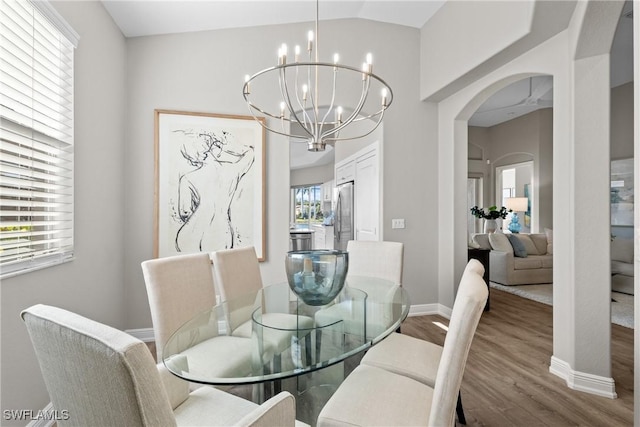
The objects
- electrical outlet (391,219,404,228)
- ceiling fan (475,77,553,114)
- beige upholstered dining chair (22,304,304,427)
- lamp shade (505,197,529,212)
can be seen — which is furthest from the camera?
lamp shade (505,197,529,212)

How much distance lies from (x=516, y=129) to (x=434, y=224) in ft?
15.4

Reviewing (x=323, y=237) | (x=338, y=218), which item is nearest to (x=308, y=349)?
(x=338, y=218)

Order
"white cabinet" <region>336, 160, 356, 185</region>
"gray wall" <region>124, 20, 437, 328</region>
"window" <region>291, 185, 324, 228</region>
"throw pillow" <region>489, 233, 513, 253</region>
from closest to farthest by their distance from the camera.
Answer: "gray wall" <region>124, 20, 437, 328</region> < "white cabinet" <region>336, 160, 356, 185</region> < "throw pillow" <region>489, 233, 513, 253</region> < "window" <region>291, 185, 324, 228</region>

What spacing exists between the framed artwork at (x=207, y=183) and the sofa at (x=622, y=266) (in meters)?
5.11

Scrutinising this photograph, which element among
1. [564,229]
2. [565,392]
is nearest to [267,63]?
[564,229]

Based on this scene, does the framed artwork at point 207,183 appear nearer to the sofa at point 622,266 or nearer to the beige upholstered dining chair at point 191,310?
the beige upholstered dining chair at point 191,310

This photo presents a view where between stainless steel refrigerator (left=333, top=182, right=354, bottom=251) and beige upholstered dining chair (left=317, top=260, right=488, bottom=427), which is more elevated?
stainless steel refrigerator (left=333, top=182, right=354, bottom=251)

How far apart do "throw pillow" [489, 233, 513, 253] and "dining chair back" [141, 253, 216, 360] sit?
16.1 feet

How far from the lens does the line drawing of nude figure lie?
3.12 meters

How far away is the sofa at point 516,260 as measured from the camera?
5.27 m

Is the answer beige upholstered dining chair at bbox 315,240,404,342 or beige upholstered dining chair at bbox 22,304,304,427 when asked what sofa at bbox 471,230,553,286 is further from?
beige upholstered dining chair at bbox 22,304,304,427

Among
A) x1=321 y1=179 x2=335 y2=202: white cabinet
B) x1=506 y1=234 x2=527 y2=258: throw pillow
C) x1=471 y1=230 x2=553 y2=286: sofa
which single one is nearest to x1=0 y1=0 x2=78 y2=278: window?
x1=471 y1=230 x2=553 y2=286: sofa

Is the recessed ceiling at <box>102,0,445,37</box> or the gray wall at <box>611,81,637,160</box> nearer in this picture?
the recessed ceiling at <box>102,0,445,37</box>

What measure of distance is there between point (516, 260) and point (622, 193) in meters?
1.97
